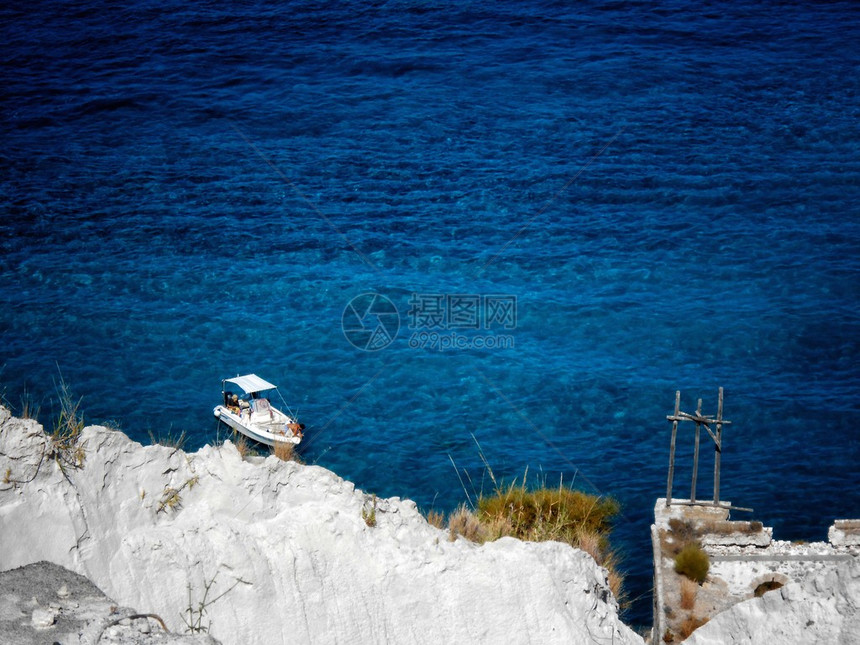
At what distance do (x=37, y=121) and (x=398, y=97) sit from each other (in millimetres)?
18795

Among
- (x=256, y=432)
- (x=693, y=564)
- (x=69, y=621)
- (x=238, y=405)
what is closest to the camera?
(x=69, y=621)

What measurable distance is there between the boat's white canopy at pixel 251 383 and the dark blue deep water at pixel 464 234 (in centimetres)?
203

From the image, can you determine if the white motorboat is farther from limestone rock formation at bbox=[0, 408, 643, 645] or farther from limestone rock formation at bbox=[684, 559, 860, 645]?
limestone rock formation at bbox=[684, 559, 860, 645]

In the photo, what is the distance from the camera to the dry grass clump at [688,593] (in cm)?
1695

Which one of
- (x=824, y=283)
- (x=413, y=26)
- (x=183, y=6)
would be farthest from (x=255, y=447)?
(x=183, y=6)

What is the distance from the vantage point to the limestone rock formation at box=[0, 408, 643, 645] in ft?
33.8

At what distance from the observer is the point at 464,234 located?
135 feet

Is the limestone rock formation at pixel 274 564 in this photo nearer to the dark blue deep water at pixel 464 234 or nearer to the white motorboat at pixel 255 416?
the dark blue deep water at pixel 464 234

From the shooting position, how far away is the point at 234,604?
10414 millimetres

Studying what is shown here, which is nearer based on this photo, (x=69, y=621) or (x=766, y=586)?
(x=69, y=621)

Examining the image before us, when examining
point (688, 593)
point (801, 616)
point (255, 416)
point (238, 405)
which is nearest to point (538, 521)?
point (688, 593)

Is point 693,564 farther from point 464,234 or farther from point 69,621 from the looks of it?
point 464,234

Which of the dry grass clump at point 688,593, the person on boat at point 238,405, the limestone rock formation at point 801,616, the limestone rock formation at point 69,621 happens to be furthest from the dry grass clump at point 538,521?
the person on boat at point 238,405

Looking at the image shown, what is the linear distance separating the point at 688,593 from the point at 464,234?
85.1 ft
